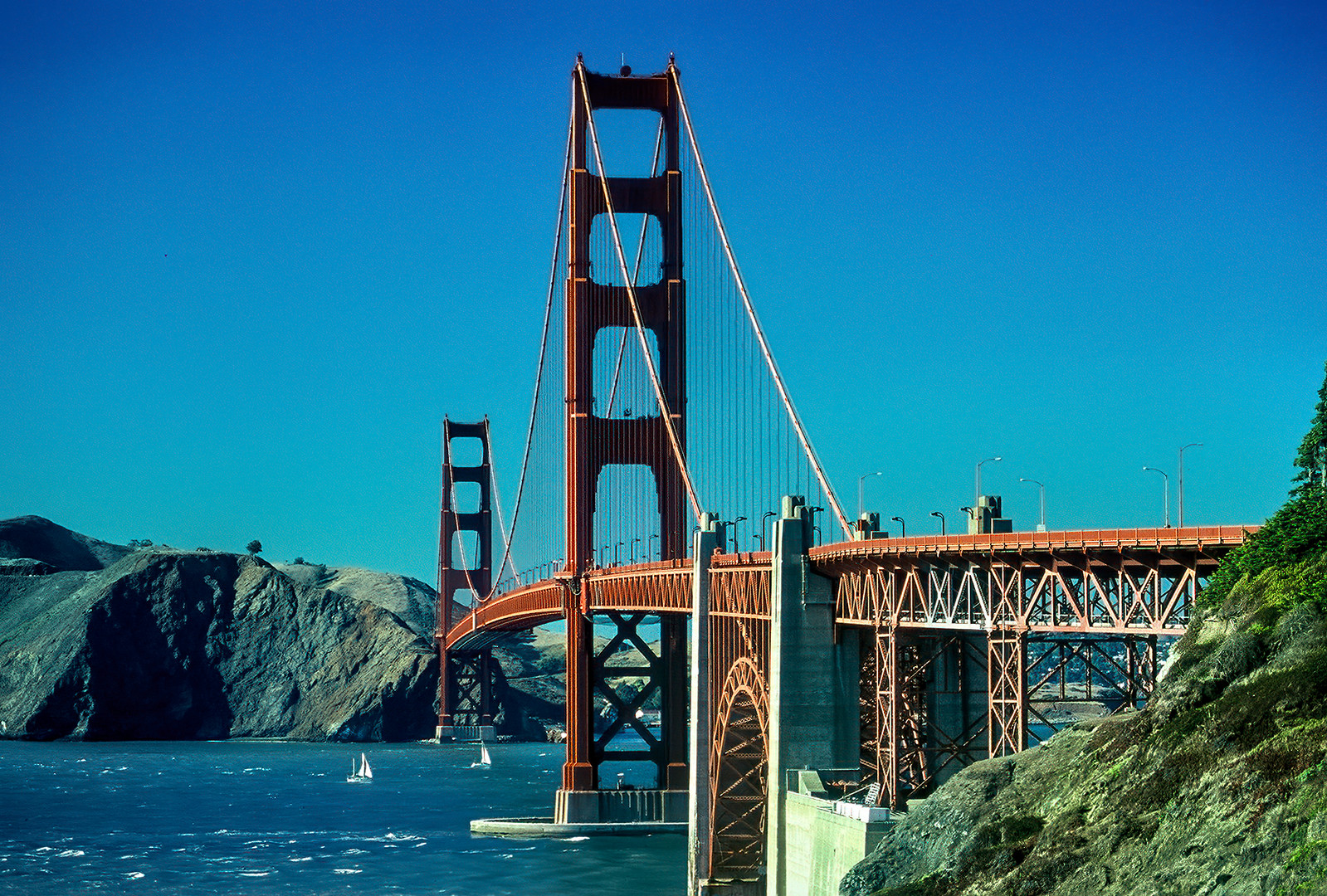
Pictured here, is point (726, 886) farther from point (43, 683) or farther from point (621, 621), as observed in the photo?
point (43, 683)

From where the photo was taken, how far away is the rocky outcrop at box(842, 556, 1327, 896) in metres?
23.2

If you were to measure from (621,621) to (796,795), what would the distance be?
32.4 m

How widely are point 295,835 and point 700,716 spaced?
104 feet

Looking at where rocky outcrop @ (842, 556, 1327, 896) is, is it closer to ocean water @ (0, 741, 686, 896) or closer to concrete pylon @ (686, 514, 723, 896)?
concrete pylon @ (686, 514, 723, 896)

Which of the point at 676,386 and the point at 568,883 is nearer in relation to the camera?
the point at 568,883

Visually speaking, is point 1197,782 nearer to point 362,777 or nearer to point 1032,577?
point 1032,577

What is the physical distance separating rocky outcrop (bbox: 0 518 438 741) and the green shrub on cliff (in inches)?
5629

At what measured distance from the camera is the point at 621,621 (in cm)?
7462

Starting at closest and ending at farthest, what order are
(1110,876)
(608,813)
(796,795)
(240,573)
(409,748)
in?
1. (1110,876)
2. (796,795)
3. (608,813)
4. (409,748)
5. (240,573)

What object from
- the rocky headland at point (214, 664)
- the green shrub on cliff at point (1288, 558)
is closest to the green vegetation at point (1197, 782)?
the green shrub on cliff at point (1288, 558)

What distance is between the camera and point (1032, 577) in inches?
1292

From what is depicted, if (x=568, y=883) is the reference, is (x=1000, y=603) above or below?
above

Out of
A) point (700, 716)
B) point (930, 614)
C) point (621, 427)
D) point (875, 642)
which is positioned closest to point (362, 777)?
point (621, 427)

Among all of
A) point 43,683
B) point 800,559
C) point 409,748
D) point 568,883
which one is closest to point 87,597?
point 43,683
